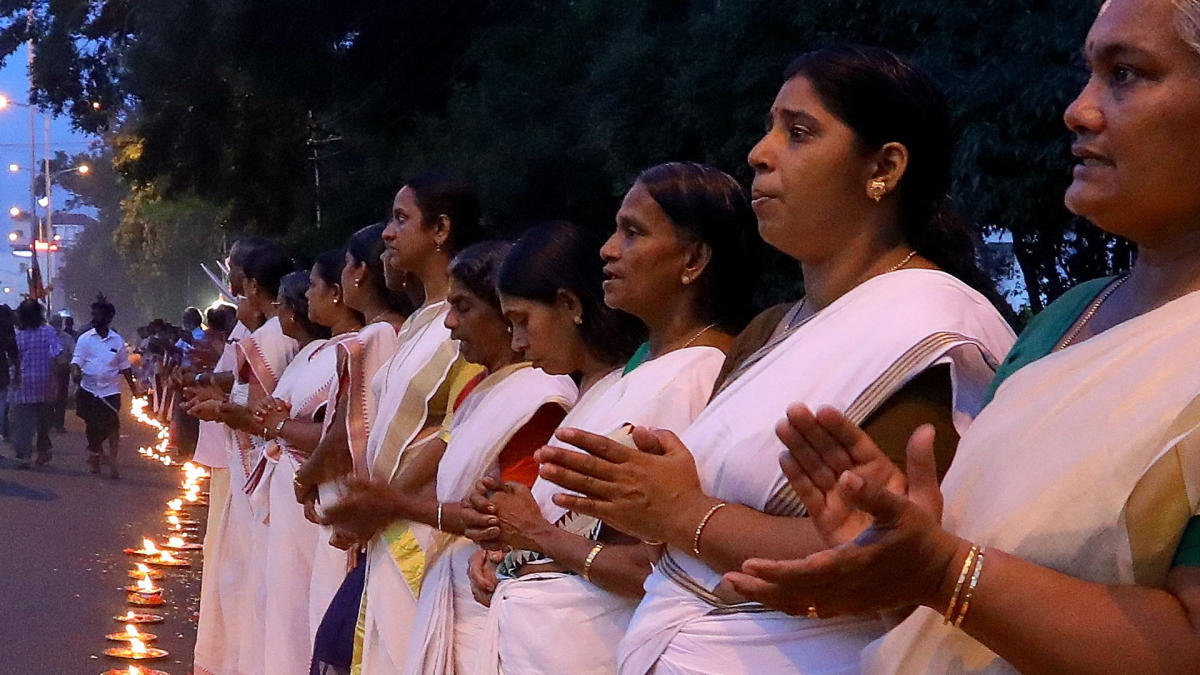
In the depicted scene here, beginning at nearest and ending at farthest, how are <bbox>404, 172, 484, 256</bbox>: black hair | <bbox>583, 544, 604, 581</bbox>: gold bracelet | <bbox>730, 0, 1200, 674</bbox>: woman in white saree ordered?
<bbox>730, 0, 1200, 674</bbox>: woman in white saree, <bbox>583, 544, 604, 581</bbox>: gold bracelet, <bbox>404, 172, 484, 256</bbox>: black hair

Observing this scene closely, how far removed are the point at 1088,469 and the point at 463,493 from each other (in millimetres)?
2465

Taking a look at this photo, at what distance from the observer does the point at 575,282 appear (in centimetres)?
385

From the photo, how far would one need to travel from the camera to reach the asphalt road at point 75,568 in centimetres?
749

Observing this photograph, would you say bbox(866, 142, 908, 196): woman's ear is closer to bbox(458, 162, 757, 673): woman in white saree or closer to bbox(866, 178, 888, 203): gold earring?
bbox(866, 178, 888, 203): gold earring

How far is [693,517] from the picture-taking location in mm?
2400

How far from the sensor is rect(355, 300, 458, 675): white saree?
4488 mm

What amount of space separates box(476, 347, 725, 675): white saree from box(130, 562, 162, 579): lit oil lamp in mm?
6564

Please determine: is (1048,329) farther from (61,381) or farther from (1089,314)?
(61,381)

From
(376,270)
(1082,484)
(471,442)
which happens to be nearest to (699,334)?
(471,442)

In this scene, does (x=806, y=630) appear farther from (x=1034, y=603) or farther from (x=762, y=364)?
(x=1034, y=603)

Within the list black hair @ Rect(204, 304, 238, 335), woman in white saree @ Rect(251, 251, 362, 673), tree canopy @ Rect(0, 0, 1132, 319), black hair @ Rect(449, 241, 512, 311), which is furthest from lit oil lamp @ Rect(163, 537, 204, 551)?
black hair @ Rect(449, 241, 512, 311)

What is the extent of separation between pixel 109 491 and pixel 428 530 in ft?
36.5

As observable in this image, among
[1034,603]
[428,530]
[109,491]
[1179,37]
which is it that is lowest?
[109,491]

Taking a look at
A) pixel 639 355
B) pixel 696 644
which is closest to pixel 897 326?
pixel 696 644
